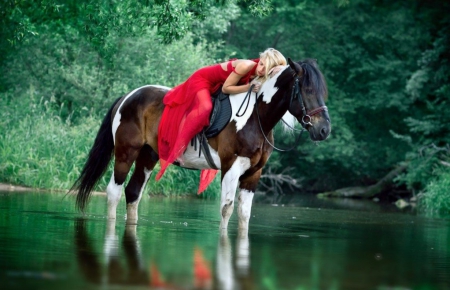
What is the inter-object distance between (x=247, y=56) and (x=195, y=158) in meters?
29.4

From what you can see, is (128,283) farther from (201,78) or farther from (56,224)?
(201,78)

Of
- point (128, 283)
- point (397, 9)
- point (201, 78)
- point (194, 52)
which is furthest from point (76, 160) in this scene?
point (397, 9)

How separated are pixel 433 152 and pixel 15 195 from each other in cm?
1502

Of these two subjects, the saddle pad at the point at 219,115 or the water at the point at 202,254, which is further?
the saddle pad at the point at 219,115

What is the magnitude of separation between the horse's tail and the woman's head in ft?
8.33

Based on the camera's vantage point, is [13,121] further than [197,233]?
Yes

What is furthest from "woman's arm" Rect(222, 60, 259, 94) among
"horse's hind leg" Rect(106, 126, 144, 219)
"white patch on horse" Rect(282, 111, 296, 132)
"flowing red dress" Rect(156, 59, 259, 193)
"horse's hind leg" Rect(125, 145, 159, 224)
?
"horse's hind leg" Rect(125, 145, 159, 224)

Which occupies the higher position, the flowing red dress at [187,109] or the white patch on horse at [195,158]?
the flowing red dress at [187,109]

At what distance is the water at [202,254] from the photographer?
20.5ft

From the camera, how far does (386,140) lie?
123ft

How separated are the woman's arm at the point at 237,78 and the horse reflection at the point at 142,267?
2.31m

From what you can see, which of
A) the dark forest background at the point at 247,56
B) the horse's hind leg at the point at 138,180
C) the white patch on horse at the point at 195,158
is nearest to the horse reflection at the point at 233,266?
the white patch on horse at the point at 195,158

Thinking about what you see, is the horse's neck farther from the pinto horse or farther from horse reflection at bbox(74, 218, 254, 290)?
horse reflection at bbox(74, 218, 254, 290)

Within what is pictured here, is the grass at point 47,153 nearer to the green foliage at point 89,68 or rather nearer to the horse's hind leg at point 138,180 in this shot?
the green foliage at point 89,68
